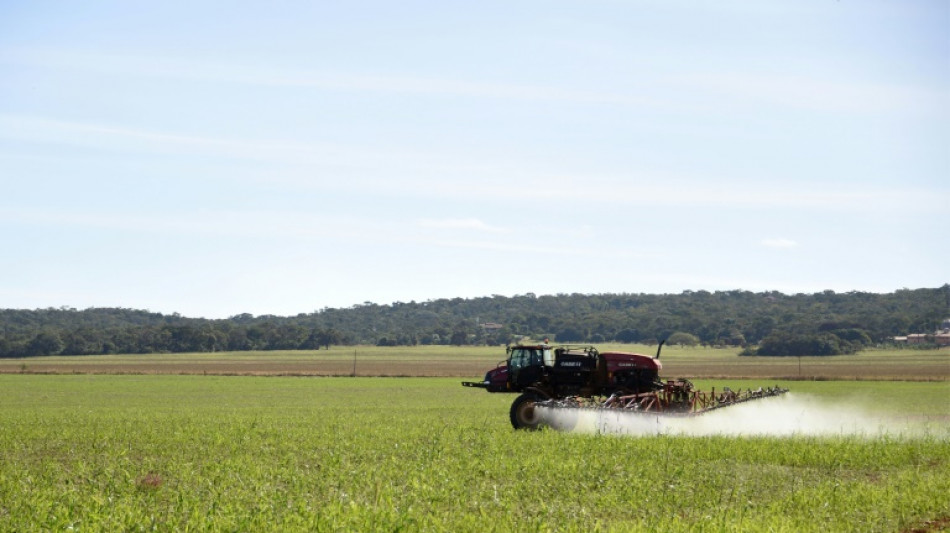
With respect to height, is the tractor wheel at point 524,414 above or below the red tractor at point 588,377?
below

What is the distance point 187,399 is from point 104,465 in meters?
33.8

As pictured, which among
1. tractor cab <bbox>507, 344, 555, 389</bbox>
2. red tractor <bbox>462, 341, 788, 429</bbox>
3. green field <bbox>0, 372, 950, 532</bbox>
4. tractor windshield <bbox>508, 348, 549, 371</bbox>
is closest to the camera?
green field <bbox>0, 372, 950, 532</bbox>

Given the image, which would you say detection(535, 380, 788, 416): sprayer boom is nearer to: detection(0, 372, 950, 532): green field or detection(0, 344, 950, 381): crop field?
detection(0, 372, 950, 532): green field

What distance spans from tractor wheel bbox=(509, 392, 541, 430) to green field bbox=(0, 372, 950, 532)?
108 cm

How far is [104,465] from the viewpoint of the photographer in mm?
23703

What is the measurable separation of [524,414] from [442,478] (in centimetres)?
1278

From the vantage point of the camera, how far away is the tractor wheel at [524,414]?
33.1m

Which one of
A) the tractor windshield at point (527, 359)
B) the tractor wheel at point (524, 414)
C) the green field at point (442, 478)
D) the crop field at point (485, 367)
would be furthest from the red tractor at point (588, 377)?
the crop field at point (485, 367)

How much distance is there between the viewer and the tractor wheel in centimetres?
3309

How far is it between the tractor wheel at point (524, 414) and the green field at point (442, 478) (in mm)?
1078

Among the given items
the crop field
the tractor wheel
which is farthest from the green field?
the crop field

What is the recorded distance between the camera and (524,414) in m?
33.3

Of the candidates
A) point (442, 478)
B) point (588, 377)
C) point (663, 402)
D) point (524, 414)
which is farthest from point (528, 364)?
point (442, 478)

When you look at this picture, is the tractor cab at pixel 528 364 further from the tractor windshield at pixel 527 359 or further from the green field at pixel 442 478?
the green field at pixel 442 478
